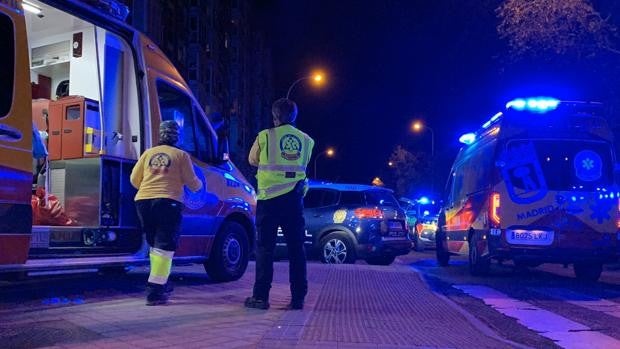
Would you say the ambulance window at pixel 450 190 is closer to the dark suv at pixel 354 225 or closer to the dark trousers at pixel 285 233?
the dark suv at pixel 354 225

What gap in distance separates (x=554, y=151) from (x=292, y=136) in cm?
624

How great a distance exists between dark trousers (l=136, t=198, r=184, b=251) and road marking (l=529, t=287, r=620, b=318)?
4.78 m

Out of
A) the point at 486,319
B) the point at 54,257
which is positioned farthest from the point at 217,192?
the point at 486,319

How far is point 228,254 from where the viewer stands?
8188 mm

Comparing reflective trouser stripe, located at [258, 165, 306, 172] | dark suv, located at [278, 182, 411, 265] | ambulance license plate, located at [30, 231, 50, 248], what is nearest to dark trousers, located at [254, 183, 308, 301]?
reflective trouser stripe, located at [258, 165, 306, 172]

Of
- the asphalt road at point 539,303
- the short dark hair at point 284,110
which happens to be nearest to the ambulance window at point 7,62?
the short dark hair at point 284,110

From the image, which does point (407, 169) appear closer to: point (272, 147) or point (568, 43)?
point (568, 43)

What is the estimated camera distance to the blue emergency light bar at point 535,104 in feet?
34.3

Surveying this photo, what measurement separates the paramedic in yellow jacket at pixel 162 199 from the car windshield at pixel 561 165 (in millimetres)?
6101

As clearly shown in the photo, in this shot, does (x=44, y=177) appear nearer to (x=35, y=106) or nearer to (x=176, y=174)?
(x=35, y=106)

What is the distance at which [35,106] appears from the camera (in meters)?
7.84

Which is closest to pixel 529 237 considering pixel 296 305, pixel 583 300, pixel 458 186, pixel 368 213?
pixel 583 300

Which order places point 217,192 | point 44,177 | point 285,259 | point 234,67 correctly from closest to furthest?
1. point 44,177
2. point 217,192
3. point 285,259
4. point 234,67

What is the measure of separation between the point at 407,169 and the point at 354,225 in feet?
149
